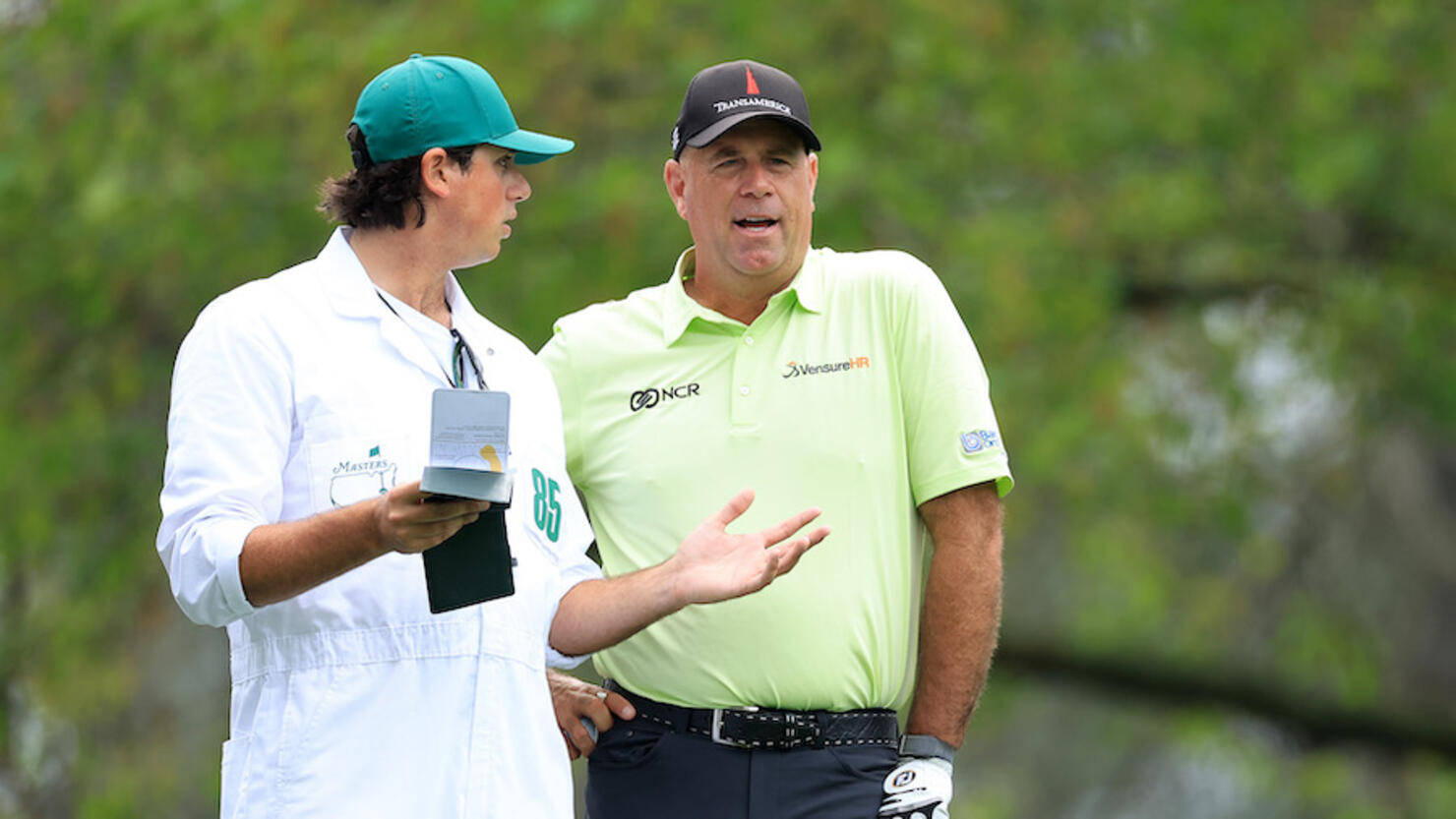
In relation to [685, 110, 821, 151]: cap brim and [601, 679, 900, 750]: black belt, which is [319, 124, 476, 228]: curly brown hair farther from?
[601, 679, 900, 750]: black belt

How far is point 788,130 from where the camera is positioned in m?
4.75

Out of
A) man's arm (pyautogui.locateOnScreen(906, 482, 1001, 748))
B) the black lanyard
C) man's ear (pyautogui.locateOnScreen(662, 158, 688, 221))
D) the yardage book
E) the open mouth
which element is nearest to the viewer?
the yardage book

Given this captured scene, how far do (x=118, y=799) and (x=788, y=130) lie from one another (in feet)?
25.2

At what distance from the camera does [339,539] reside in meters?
3.44

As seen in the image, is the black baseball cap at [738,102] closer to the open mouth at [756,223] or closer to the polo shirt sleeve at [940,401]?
the open mouth at [756,223]

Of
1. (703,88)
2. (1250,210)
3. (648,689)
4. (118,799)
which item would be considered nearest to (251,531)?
(648,689)

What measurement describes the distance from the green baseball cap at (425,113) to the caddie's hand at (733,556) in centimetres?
82

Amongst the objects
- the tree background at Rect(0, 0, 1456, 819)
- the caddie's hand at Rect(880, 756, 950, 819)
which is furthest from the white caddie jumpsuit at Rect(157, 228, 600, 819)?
the tree background at Rect(0, 0, 1456, 819)

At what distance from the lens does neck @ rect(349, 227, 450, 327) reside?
13.3 ft

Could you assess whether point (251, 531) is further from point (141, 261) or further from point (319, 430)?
point (141, 261)

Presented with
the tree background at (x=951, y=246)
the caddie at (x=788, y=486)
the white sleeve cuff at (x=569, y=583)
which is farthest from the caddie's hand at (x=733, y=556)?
the tree background at (x=951, y=246)

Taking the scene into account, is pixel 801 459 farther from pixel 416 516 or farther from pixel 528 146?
pixel 416 516

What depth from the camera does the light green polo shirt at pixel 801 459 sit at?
4531mm

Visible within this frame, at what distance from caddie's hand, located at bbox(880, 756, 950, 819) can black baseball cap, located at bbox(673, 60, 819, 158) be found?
1.39 meters
